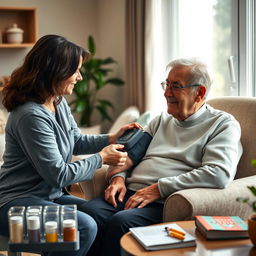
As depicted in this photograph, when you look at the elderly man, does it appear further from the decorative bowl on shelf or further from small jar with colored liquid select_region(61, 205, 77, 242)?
the decorative bowl on shelf

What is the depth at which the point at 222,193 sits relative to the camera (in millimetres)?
2191

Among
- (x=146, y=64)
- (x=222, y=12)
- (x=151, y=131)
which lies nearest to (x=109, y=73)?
(x=146, y=64)

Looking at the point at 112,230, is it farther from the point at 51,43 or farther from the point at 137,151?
the point at 51,43

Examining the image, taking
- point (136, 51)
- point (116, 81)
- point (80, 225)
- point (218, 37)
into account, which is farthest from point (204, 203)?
point (116, 81)

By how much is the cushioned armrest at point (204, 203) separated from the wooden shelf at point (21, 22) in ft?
9.38

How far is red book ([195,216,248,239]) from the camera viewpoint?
1.85 meters

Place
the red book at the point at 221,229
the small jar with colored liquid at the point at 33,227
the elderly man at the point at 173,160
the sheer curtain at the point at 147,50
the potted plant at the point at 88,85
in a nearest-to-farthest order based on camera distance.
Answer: the small jar with colored liquid at the point at 33,227 → the red book at the point at 221,229 → the elderly man at the point at 173,160 → the sheer curtain at the point at 147,50 → the potted plant at the point at 88,85

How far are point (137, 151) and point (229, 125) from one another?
500 mm

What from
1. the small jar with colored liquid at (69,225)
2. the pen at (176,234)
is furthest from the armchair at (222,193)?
the small jar with colored liquid at (69,225)

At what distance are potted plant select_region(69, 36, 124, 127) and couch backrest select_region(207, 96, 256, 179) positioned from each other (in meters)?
2.03

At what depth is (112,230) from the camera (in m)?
2.25

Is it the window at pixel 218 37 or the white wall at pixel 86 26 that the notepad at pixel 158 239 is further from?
the white wall at pixel 86 26

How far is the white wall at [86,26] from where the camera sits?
478 cm

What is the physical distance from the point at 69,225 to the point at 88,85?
10.1 feet
